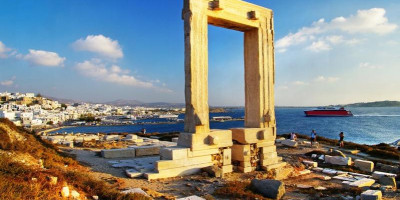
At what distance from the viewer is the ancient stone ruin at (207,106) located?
9703 millimetres

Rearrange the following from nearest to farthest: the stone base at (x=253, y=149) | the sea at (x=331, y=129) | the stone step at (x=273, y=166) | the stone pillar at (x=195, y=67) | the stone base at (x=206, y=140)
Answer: the stone base at (x=206, y=140), the stone pillar at (x=195, y=67), the stone base at (x=253, y=149), the stone step at (x=273, y=166), the sea at (x=331, y=129)

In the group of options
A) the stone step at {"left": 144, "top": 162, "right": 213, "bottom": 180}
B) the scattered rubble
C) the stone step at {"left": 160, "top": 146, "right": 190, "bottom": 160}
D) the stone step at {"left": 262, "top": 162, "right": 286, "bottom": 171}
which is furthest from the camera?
the stone step at {"left": 262, "top": 162, "right": 286, "bottom": 171}

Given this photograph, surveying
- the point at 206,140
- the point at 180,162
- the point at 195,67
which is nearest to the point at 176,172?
the point at 180,162

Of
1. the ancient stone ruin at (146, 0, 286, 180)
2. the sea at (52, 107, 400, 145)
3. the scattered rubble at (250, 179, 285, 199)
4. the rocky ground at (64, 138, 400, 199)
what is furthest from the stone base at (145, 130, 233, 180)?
the sea at (52, 107, 400, 145)

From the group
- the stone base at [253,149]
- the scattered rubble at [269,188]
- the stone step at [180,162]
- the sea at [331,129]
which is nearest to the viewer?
the scattered rubble at [269,188]

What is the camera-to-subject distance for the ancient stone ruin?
9703mm

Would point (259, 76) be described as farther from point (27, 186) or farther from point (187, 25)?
point (27, 186)

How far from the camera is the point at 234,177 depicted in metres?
9.96

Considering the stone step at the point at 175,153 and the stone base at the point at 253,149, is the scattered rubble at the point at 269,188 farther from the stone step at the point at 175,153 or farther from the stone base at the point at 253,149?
the stone base at the point at 253,149

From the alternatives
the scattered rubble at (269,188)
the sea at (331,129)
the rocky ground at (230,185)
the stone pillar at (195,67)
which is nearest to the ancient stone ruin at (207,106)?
the stone pillar at (195,67)

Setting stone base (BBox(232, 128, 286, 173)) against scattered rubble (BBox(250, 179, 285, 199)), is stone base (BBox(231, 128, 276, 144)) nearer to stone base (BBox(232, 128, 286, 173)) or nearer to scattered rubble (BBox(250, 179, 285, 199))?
stone base (BBox(232, 128, 286, 173))

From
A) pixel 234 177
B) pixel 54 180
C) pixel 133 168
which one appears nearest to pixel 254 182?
pixel 234 177

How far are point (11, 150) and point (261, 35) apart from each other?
31.4 ft

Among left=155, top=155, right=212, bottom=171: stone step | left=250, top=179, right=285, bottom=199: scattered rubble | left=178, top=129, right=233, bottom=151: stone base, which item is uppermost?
left=178, top=129, right=233, bottom=151: stone base
